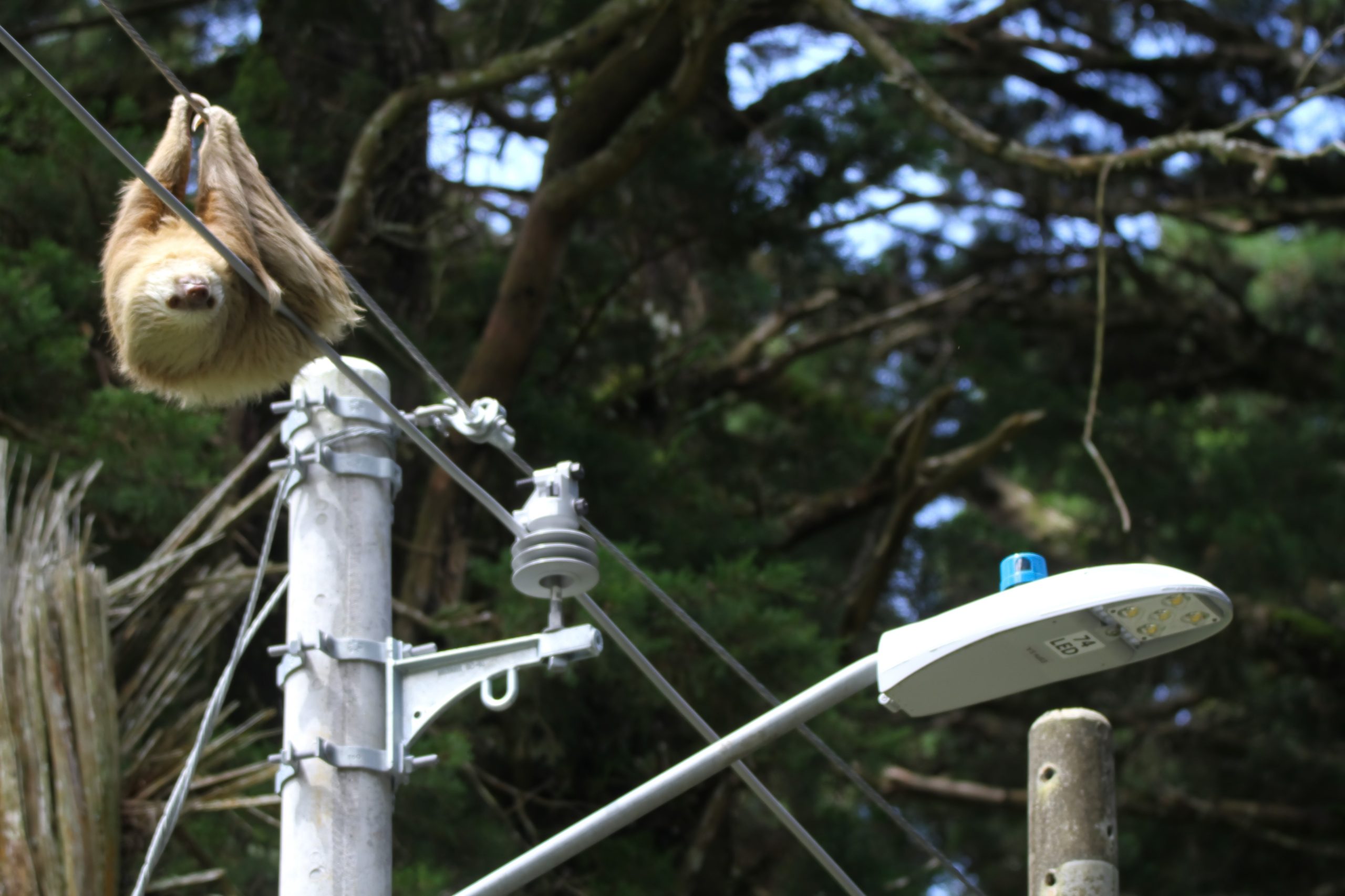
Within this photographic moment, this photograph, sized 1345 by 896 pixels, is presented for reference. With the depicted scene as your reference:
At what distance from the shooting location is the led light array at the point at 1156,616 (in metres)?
3.28

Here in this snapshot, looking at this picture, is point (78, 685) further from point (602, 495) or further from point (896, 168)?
point (896, 168)

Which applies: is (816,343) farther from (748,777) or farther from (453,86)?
(748,777)

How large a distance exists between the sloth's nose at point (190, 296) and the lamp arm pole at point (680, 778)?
1615mm

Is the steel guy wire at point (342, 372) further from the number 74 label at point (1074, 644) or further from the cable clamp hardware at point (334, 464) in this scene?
the number 74 label at point (1074, 644)

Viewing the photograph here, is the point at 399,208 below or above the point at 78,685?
above

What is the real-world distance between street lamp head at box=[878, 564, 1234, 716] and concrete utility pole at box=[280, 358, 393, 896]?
1266 millimetres

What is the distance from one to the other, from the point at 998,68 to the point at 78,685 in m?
7.86

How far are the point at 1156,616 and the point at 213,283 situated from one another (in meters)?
2.37

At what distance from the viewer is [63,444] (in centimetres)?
704

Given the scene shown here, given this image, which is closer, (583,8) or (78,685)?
(78,685)

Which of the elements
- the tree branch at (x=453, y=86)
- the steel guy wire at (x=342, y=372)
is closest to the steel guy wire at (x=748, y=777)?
the steel guy wire at (x=342, y=372)

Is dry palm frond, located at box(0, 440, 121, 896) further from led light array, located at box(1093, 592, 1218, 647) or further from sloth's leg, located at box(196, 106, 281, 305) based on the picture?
led light array, located at box(1093, 592, 1218, 647)

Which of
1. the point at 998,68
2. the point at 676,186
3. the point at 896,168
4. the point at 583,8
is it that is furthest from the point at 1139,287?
the point at 583,8

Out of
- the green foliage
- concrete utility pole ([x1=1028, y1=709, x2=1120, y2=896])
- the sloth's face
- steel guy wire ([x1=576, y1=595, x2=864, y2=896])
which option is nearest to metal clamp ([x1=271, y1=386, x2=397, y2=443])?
the sloth's face
